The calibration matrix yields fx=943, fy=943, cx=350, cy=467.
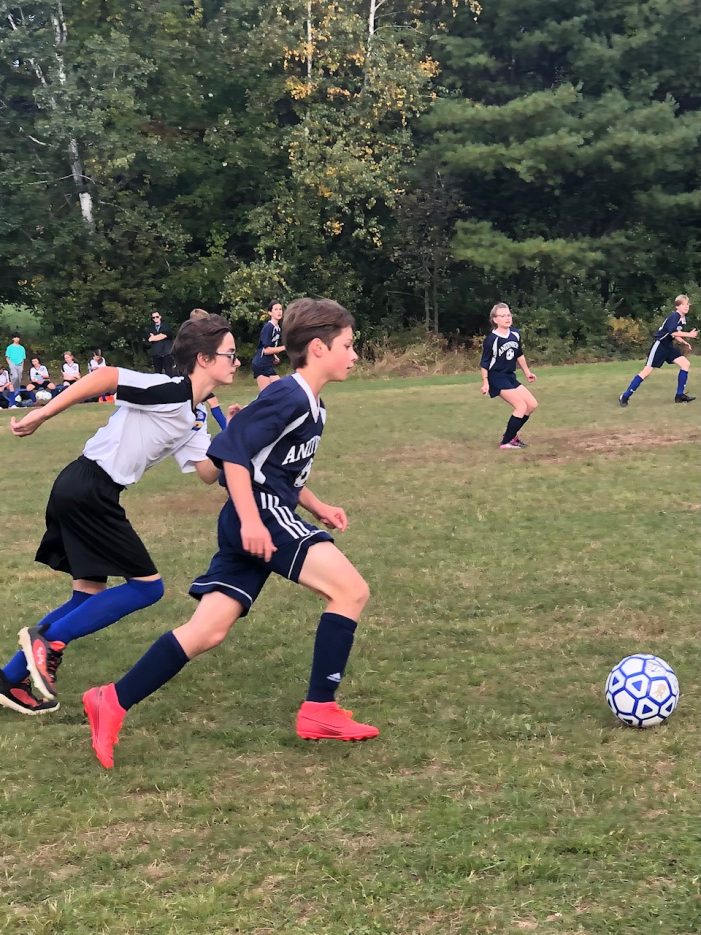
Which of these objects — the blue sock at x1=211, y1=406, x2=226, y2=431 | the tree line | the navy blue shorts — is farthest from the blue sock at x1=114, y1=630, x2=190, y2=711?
the tree line

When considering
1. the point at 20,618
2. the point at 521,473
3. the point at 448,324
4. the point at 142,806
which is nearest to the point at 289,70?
the point at 448,324

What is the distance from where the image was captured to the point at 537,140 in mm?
26828

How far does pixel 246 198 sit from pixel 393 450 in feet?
67.6

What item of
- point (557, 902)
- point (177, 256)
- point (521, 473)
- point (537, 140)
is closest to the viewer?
point (557, 902)

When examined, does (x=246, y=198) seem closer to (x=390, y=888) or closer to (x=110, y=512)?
(x=110, y=512)

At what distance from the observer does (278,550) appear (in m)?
3.69

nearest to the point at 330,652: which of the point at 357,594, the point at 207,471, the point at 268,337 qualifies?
the point at 357,594

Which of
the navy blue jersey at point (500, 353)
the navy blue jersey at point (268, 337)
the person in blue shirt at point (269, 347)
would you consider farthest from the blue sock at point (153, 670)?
the navy blue jersey at point (268, 337)

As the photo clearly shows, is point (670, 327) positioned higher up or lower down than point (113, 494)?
higher up

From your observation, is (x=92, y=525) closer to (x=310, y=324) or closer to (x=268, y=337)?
(x=310, y=324)

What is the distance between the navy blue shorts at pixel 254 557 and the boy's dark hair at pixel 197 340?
838 mm

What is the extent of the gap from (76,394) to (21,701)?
4.77 feet

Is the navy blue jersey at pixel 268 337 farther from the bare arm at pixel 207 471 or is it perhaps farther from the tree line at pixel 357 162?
the tree line at pixel 357 162

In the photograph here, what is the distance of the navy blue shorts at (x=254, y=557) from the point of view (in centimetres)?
368
